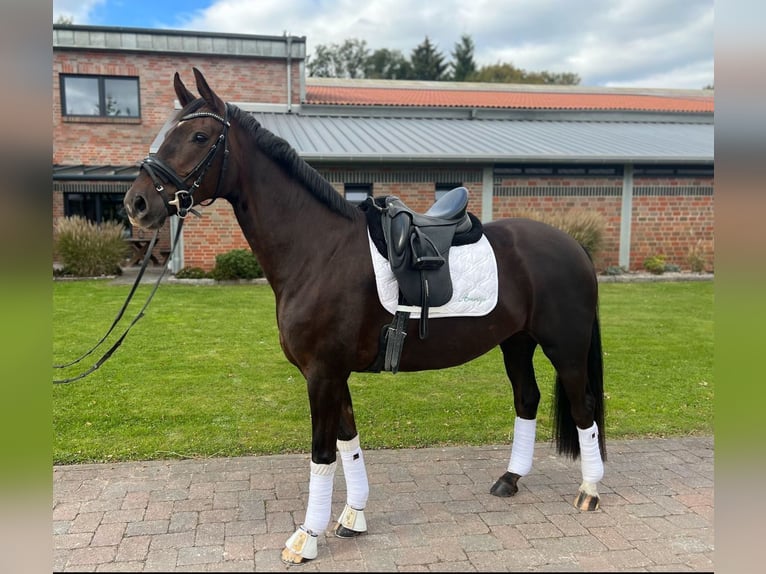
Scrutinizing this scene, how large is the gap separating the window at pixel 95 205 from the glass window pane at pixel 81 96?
9.88 ft

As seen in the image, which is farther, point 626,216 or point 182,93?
point 626,216

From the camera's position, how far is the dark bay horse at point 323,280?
2.75m

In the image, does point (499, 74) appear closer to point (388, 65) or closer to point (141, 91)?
point (388, 65)

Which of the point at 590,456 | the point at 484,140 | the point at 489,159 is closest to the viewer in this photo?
the point at 590,456

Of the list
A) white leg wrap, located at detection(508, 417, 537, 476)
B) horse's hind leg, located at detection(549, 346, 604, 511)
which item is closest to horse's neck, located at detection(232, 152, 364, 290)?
horse's hind leg, located at detection(549, 346, 604, 511)

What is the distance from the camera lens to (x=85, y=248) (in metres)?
13.2

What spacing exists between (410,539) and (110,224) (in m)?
13.6

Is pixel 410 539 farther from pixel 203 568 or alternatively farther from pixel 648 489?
pixel 648 489

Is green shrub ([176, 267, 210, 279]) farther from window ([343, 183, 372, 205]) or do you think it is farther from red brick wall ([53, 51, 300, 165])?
red brick wall ([53, 51, 300, 165])

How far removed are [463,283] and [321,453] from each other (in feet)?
4.18

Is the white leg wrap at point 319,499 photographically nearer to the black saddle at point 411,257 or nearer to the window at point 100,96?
the black saddle at point 411,257

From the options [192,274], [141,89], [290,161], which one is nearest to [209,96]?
[290,161]

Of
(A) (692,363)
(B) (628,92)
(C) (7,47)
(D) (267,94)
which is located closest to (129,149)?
(D) (267,94)

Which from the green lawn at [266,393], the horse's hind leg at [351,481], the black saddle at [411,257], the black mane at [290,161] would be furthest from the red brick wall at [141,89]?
the horse's hind leg at [351,481]
